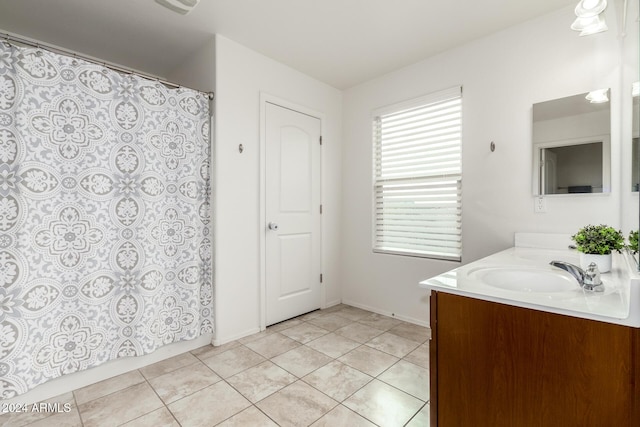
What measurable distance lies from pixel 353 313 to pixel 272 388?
1471 millimetres

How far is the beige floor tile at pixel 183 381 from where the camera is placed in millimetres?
1749

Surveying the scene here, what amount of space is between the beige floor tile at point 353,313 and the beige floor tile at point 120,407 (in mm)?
1803

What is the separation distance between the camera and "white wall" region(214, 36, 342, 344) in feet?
7.83

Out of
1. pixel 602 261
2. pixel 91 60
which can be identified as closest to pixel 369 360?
pixel 602 261

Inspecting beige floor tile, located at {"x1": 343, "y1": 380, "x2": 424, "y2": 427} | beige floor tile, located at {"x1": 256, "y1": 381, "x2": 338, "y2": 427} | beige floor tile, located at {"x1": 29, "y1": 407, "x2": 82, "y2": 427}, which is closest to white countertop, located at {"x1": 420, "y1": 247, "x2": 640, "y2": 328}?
beige floor tile, located at {"x1": 343, "y1": 380, "x2": 424, "y2": 427}

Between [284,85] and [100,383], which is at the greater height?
[284,85]

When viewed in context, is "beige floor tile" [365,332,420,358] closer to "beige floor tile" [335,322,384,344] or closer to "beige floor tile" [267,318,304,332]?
"beige floor tile" [335,322,384,344]

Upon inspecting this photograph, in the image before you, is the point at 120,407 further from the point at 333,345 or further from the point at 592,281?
the point at 592,281

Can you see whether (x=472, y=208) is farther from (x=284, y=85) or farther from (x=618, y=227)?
(x=284, y=85)

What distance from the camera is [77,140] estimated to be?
1.77 m

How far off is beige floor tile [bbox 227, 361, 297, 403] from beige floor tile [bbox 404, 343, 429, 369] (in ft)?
2.79

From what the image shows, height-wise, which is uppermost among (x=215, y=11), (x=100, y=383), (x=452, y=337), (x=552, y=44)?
(x=215, y=11)

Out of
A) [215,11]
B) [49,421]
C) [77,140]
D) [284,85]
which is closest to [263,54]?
[284,85]

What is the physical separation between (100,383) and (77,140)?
5.01ft
